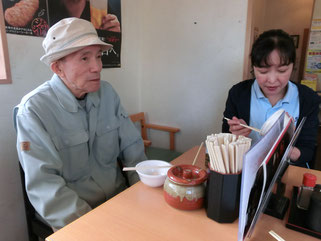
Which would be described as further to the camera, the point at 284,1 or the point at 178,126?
the point at 284,1

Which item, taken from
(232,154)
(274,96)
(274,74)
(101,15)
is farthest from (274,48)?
(101,15)

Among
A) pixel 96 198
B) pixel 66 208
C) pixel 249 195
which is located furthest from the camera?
pixel 96 198

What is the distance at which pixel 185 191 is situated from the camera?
31.7 inches

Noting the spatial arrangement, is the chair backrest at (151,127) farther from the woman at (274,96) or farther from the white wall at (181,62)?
the woman at (274,96)

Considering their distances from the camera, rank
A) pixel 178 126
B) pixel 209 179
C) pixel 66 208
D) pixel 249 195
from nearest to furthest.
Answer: pixel 249 195 → pixel 209 179 → pixel 66 208 → pixel 178 126

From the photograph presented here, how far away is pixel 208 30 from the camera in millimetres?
2125

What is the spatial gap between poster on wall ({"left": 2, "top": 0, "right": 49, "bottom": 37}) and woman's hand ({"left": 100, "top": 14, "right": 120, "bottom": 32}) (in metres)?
0.54

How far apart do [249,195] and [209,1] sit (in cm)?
193

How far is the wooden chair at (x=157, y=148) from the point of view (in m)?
2.24

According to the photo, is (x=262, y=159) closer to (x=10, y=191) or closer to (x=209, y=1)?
(x=10, y=191)

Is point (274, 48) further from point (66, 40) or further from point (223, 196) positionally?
point (66, 40)

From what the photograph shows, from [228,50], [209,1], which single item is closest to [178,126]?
[228,50]

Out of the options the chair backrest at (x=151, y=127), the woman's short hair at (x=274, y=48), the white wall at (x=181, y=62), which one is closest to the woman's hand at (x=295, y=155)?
the woman's short hair at (x=274, y=48)

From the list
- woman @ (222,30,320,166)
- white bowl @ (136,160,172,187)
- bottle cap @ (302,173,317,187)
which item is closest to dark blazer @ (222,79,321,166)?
woman @ (222,30,320,166)
